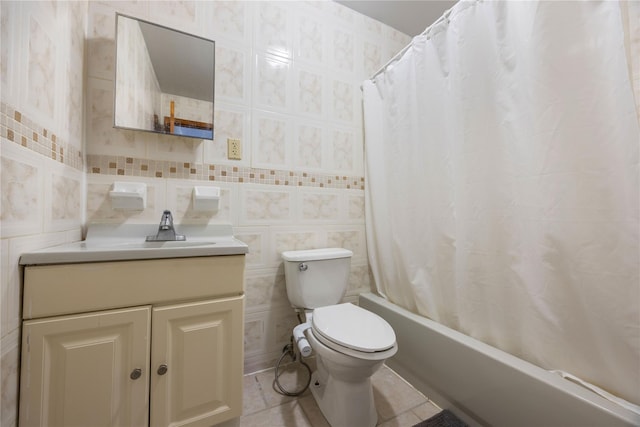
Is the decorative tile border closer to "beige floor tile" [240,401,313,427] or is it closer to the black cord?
the black cord

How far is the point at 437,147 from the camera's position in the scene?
48.8 inches

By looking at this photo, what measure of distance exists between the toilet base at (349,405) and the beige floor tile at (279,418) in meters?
0.11

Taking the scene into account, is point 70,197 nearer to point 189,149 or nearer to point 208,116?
point 189,149

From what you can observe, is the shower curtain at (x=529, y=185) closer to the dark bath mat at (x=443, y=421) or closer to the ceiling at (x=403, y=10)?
the dark bath mat at (x=443, y=421)

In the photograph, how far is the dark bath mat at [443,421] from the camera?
104cm

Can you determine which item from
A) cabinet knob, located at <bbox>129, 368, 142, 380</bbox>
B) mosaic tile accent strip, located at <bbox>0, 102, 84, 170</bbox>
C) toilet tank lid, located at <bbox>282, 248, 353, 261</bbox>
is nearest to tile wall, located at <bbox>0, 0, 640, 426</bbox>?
mosaic tile accent strip, located at <bbox>0, 102, 84, 170</bbox>

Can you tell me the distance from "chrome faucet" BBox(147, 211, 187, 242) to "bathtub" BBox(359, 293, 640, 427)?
1204 millimetres

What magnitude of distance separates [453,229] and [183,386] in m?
1.24

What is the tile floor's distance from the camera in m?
1.07

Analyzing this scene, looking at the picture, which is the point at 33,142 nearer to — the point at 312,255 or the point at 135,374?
the point at 135,374

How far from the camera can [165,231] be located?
113 cm

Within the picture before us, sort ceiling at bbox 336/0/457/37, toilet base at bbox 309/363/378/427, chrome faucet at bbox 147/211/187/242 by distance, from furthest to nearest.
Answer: ceiling at bbox 336/0/457/37
chrome faucet at bbox 147/211/187/242
toilet base at bbox 309/363/378/427

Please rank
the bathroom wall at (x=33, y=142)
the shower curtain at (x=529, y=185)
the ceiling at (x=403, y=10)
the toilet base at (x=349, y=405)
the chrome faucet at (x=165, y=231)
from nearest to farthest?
the bathroom wall at (x=33, y=142) < the shower curtain at (x=529, y=185) < the toilet base at (x=349, y=405) < the chrome faucet at (x=165, y=231) < the ceiling at (x=403, y=10)

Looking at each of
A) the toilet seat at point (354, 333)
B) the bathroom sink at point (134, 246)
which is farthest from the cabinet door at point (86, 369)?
the toilet seat at point (354, 333)
